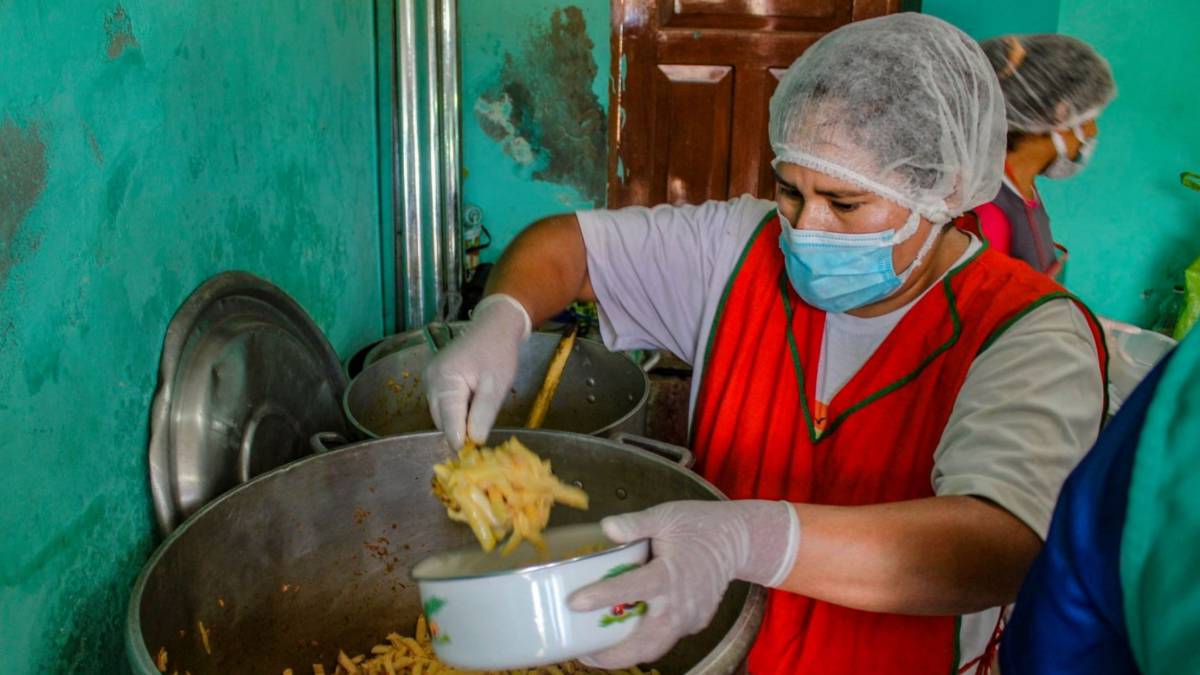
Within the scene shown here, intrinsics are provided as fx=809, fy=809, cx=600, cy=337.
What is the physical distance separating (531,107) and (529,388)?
1.79 metres

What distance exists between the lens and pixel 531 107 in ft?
11.7

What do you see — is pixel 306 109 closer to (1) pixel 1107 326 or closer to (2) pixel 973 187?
(2) pixel 973 187

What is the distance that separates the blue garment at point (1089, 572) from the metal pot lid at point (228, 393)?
1.21 metres

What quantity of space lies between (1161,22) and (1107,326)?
4.03 feet

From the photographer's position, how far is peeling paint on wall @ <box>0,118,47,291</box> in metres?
0.94

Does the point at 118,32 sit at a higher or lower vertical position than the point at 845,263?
higher

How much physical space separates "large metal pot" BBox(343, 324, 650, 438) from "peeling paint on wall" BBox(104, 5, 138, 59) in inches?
32.1

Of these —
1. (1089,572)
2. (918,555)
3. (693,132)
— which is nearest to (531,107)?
(693,132)

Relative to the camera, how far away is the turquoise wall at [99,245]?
3.23 ft

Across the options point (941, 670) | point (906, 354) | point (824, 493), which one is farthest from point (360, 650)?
point (906, 354)

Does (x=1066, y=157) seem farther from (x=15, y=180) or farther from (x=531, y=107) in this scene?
(x=15, y=180)

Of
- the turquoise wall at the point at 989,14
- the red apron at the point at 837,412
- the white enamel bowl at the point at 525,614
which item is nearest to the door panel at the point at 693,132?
the turquoise wall at the point at 989,14

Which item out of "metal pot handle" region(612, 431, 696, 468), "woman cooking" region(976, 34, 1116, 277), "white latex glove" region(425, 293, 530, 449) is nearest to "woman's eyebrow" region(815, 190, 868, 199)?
"metal pot handle" region(612, 431, 696, 468)

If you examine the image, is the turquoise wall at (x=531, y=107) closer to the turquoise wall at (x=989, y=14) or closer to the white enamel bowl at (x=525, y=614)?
the turquoise wall at (x=989, y=14)
